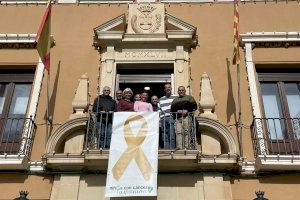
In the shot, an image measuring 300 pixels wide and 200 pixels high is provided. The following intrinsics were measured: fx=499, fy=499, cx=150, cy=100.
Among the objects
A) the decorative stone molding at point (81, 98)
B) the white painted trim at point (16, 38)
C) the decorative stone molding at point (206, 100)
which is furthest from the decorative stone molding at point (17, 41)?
the decorative stone molding at point (206, 100)

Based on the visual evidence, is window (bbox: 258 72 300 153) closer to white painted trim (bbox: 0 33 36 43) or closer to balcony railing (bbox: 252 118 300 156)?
balcony railing (bbox: 252 118 300 156)

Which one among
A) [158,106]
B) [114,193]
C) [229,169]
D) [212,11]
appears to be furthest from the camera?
[212,11]

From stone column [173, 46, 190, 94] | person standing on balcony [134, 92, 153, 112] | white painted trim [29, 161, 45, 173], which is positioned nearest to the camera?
white painted trim [29, 161, 45, 173]

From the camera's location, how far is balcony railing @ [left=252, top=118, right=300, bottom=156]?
31.6 ft

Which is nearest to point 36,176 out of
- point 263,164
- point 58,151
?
point 58,151

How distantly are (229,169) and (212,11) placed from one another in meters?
4.64

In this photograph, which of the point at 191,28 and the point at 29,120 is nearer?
the point at 29,120

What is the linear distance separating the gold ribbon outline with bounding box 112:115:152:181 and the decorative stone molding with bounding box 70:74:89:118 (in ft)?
4.01

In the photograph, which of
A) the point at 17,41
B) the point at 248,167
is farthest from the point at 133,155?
the point at 17,41

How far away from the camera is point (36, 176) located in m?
9.35

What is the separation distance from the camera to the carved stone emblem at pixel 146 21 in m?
11.6

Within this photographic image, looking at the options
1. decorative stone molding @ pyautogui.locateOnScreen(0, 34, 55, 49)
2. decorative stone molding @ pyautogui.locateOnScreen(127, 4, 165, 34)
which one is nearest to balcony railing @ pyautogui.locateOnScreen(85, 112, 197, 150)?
decorative stone molding @ pyautogui.locateOnScreen(127, 4, 165, 34)

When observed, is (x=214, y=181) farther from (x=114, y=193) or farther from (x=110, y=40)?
Answer: (x=110, y=40)

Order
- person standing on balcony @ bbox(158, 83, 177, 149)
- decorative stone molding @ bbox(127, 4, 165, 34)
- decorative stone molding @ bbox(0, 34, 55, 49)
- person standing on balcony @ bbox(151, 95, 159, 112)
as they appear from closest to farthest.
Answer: person standing on balcony @ bbox(158, 83, 177, 149), person standing on balcony @ bbox(151, 95, 159, 112), decorative stone molding @ bbox(0, 34, 55, 49), decorative stone molding @ bbox(127, 4, 165, 34)
